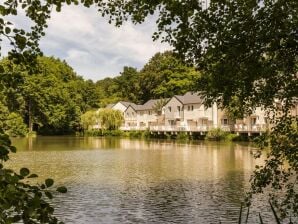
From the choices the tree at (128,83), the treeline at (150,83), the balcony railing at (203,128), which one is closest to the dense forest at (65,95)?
the treeline at (150,83)

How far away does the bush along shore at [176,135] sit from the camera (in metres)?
50.0

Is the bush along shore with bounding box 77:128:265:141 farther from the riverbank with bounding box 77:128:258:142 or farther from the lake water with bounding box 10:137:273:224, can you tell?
the lake water with bounding box 10:137:273:224

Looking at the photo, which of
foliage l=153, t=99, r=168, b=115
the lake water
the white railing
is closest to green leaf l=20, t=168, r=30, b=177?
the lake water

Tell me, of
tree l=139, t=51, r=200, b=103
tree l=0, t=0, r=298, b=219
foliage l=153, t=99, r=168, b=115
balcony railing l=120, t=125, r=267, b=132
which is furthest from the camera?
tree l=139, t=51, r=200, b=103

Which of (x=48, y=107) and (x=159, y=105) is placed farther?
(x=159, y=105)

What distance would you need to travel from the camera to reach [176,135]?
61219 millimetres

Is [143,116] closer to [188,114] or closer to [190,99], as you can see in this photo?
[188,114]

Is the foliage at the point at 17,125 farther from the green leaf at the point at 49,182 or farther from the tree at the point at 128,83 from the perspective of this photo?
the green leaf at the point at 49,182

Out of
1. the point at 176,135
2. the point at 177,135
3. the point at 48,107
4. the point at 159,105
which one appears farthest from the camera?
the point at 159,105

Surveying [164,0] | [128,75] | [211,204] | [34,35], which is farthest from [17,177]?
[128,75]

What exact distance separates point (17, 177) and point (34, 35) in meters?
1.07

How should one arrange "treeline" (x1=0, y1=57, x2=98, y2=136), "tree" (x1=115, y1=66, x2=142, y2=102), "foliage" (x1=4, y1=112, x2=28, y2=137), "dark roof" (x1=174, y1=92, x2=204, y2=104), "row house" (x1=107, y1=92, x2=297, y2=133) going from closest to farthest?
"row house" (x1=107, y1=92, x2=297, y2=133), "dark roof" (x1=174, y1=92, x2=204, y2=104), "foliage" (x1=4, y1=112, x2=28, y2=137), "treeline" (x1=0, y1=57, x2=98, y2=136), "tree" (x1=115, y1=66, x2=142, y2=102)

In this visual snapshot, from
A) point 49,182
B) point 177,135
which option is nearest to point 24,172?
point 49,182

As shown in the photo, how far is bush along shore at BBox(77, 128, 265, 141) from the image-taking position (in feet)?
164
